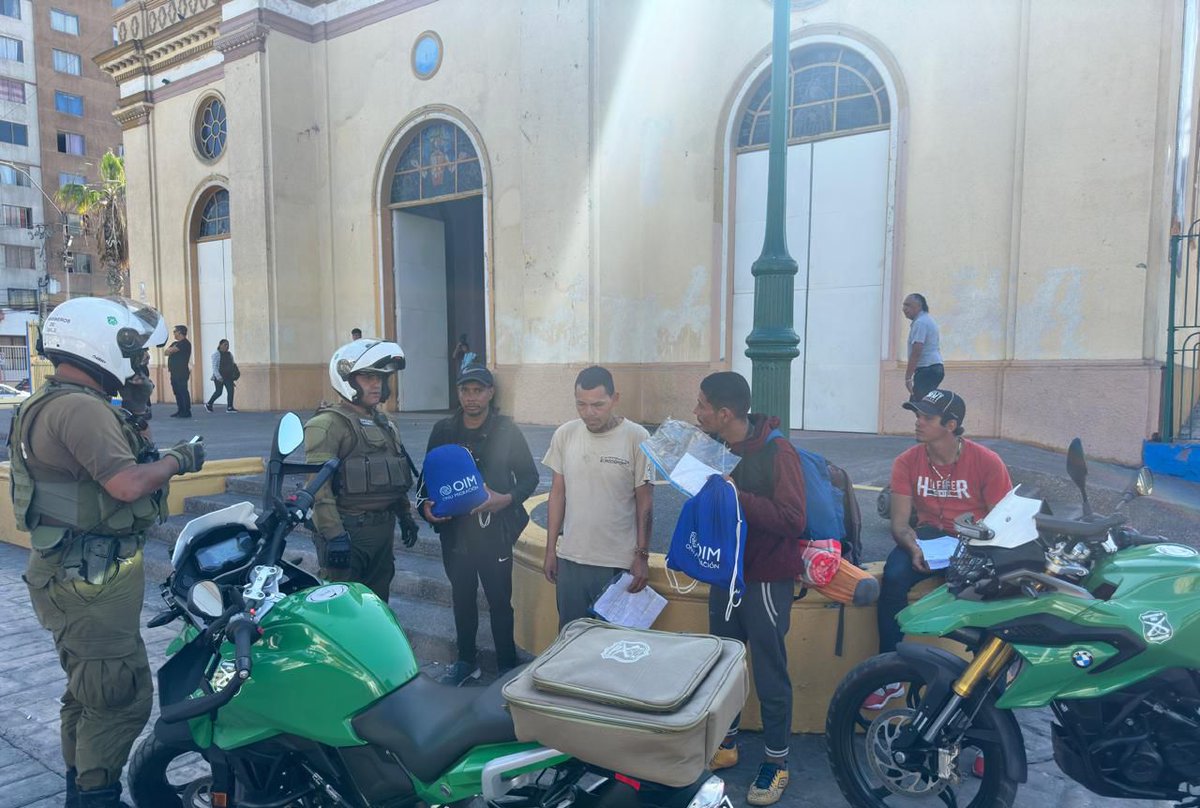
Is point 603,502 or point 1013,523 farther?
point 603,502

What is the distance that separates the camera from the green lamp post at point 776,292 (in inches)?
175

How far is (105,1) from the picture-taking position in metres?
46.4

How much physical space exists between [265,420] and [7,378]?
114 feet

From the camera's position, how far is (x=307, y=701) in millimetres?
2252

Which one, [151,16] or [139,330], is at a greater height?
[151,16]

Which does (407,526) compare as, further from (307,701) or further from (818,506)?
(818,506)

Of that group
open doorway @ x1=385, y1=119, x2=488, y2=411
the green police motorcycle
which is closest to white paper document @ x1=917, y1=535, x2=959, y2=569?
the green police motorcycle

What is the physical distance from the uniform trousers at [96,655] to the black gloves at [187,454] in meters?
0.45

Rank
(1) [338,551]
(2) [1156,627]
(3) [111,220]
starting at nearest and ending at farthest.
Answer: (2) [1156,627] < (1) [338,551] < (3) [111,220]

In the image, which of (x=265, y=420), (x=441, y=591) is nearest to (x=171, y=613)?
(x=441, y=591)

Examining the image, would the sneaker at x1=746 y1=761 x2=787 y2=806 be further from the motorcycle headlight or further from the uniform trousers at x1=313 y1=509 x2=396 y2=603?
the uniform trousers at x1=313 y1=509 x2=396 y2=603

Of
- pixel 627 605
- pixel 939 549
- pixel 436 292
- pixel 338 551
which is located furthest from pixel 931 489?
pixel 436 292

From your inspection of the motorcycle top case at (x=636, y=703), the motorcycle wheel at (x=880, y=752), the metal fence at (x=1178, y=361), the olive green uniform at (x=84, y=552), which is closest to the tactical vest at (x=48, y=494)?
the olive green uniform at (x=84, y=552)

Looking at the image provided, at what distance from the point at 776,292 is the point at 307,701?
3356mm
